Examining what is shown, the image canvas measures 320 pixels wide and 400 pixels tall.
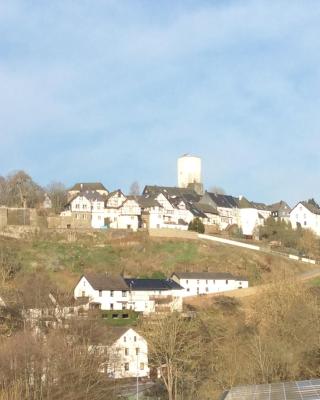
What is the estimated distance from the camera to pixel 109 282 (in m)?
71.6

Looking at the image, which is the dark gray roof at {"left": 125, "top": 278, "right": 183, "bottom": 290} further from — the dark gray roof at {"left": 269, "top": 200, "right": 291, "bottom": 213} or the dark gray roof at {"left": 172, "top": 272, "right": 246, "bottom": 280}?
the dark gray roof at {"left": 269, "top": 200, "right": 291, "bottom": 213}

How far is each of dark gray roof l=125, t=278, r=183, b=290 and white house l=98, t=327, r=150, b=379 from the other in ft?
46.3

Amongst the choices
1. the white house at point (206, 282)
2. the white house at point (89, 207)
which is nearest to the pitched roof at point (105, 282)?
the white house at point (206, 282)

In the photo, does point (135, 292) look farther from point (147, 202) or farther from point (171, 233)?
point (147, 202)

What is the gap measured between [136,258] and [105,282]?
437 inches

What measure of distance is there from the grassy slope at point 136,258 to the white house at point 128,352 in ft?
66.5

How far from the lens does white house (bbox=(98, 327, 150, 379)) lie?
176ft

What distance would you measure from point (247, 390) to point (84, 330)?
74.1ft

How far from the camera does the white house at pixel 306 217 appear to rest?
111 meters

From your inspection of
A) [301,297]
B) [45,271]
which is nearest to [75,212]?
[45,271]

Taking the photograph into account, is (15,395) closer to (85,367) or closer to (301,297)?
(85,367)

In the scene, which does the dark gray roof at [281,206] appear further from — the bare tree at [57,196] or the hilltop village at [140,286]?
the bare tree at [57,196]

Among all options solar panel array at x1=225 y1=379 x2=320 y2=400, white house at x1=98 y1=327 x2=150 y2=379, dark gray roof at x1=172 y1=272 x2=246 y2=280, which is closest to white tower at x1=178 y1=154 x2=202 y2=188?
dark gray roof at x1=172 y1=272 x2=246 y2=280

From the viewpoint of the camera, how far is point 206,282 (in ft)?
251
